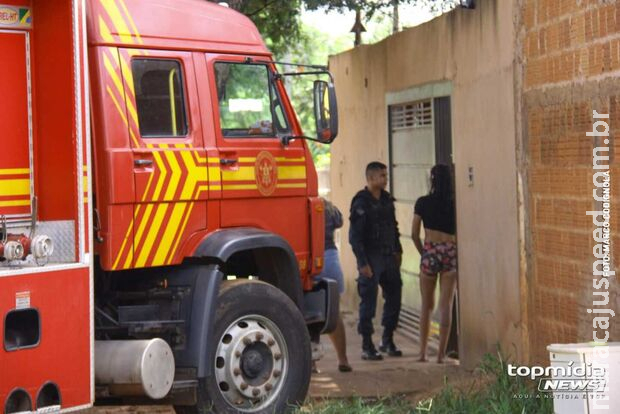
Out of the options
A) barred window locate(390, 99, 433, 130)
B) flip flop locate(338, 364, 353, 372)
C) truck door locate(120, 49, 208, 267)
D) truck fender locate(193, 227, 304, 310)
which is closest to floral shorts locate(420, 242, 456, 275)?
flip flop locate(338, 364, 353, 372)

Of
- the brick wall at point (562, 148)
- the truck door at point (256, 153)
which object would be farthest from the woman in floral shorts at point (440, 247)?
the truck door at point (256, 153)

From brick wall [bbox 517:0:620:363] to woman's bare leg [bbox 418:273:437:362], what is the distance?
2343 millimetres

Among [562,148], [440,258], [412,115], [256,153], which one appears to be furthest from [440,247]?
[256,153]

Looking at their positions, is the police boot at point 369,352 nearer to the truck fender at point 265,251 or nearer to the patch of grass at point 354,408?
the patch of grass at point 354,408

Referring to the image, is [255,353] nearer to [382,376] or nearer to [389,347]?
[382,376]

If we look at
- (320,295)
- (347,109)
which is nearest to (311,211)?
(320,295)

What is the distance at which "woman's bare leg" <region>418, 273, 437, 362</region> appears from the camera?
467 inches

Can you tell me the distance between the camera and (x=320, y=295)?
9.27m

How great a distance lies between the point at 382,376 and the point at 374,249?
1.58 metres

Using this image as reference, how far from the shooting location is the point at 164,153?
7992mm

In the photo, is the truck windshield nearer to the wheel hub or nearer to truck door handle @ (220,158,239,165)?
truck door handle @ (220,158,239,165)

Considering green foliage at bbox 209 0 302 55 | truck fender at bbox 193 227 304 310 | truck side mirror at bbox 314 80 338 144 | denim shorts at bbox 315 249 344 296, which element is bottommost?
denim shorts at bbox 315 249 344 296

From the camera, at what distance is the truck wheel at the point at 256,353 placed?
812 centimetres

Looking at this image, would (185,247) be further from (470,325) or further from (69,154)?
(470,325)
